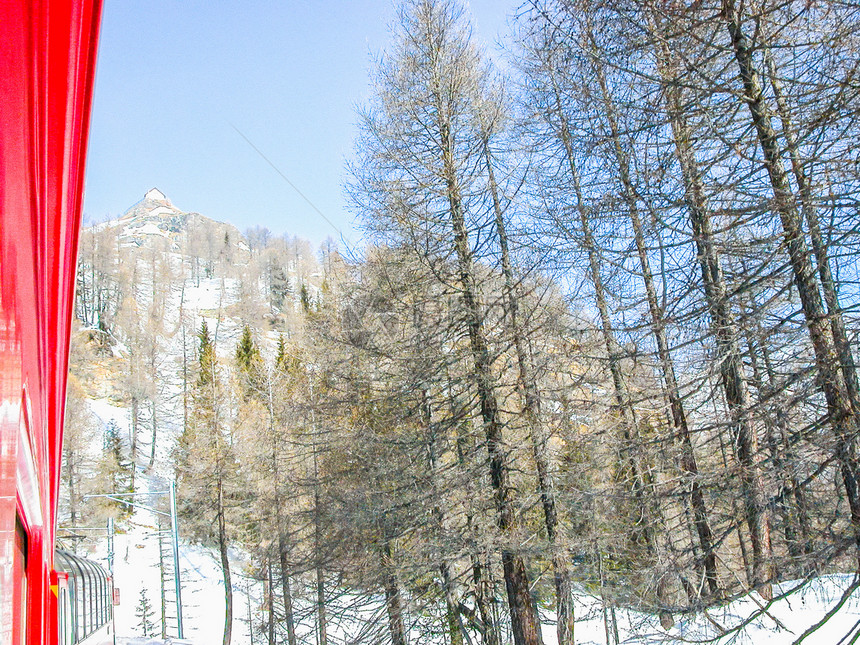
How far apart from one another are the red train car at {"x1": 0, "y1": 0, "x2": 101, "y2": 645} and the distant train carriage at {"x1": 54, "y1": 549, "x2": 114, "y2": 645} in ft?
16.9

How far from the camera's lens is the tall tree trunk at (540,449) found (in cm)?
917

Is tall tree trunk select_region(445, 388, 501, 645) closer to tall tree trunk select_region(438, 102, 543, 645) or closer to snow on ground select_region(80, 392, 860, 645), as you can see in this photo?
tall tree trunk select_region(438, 102, 543, 645)

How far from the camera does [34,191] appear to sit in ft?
Result: 3.43

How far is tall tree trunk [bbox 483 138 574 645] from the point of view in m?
9.17

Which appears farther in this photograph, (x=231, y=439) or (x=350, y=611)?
(x=231, y=439)

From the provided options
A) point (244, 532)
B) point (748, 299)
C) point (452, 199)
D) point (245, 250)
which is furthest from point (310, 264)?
point (748, 299)

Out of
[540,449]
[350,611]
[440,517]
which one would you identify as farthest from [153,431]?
[540,449]

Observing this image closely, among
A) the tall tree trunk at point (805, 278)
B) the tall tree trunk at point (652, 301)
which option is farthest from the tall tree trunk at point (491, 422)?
the tall tree trunk at point (805, 278)

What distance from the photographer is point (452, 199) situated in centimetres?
1008

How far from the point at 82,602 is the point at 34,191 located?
361 inches

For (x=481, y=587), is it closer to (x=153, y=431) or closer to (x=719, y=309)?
(x=719, y=309)

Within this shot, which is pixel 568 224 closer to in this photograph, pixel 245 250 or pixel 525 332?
pixel 525 332

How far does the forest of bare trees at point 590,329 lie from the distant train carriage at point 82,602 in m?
3.45

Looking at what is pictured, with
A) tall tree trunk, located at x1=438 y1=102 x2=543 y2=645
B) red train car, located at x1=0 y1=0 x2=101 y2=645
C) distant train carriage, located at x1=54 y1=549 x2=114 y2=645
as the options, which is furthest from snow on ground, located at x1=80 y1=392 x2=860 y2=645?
red train car, located at x1=0 y1=0 x2=101 y2=645
